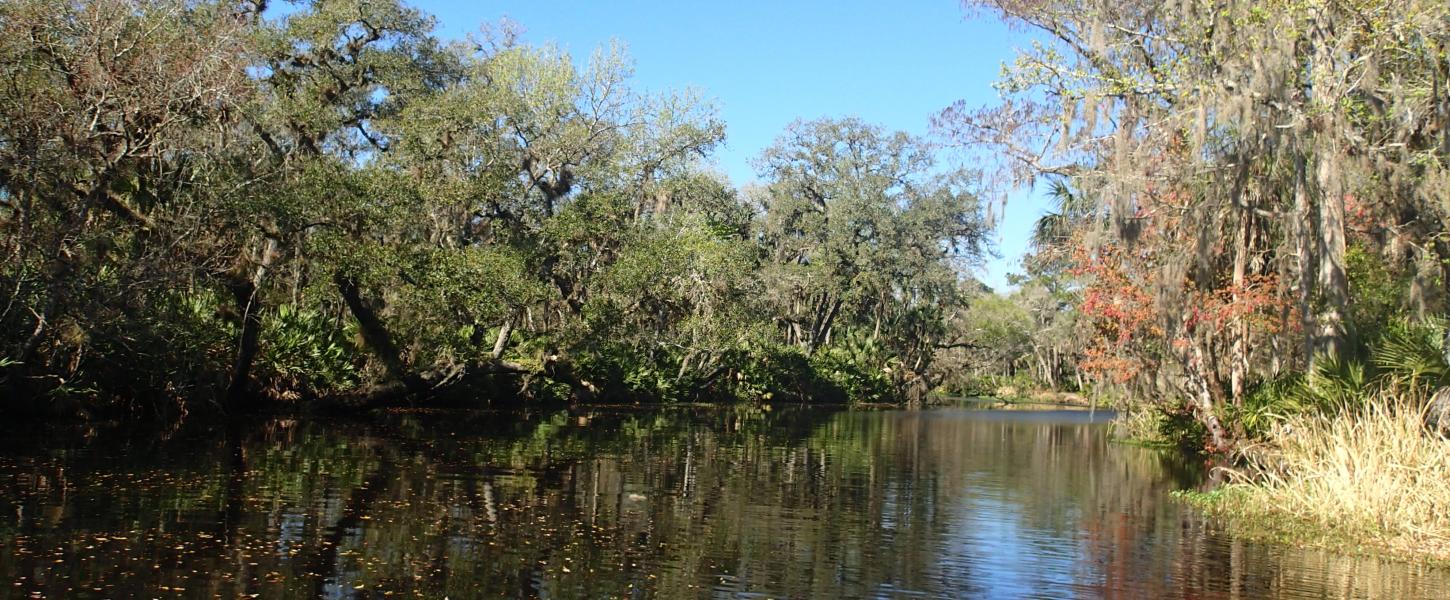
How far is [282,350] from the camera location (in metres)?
25.4

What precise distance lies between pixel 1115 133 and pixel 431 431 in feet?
46.9

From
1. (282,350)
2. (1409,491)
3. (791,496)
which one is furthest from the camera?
(282,350)

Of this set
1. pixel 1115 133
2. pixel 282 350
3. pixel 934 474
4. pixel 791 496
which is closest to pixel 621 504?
pixel 791 496

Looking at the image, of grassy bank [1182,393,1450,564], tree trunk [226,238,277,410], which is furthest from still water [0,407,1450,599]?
tree trunk [226,238,277,410]

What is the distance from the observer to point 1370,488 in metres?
11.4

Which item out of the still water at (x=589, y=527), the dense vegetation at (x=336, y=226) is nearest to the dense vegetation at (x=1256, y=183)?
the still water at (x=589, y=527)

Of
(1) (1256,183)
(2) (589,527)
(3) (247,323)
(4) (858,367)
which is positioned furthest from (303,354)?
(4) (858,367)

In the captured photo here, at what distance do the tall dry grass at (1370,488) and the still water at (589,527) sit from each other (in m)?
0.65

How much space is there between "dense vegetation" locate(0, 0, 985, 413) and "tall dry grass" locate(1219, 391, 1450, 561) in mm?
16247

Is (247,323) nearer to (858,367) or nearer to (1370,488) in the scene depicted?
(1370,488)

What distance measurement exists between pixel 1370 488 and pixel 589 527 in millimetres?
7811

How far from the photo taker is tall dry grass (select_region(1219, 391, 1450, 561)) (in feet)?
35.4

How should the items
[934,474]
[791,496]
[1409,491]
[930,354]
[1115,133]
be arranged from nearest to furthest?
[1409,491], [791,496], [1115,133], [934,474], [930,354]

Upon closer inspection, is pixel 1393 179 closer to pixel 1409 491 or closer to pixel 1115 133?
pixel 1115 133
